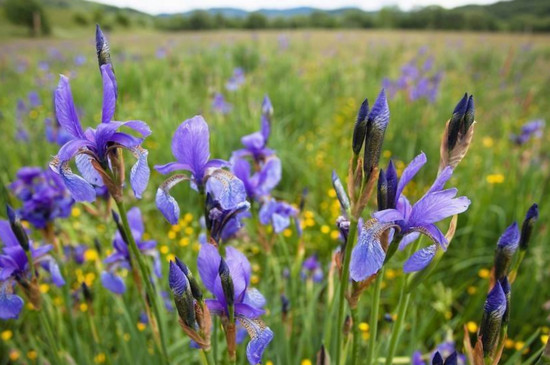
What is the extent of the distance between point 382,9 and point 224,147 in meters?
30.8

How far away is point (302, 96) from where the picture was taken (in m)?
4.72

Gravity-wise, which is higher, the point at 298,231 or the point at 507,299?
the point at 507,299

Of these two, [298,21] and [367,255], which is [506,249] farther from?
[298,21]

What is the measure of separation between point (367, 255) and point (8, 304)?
2.95 ft

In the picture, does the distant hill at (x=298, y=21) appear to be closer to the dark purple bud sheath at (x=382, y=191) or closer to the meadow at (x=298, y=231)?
the meadow at (x=298, y=231)

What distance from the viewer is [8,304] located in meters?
0.98

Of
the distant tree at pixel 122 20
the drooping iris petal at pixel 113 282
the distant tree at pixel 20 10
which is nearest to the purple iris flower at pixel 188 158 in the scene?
the drooping iris petal at pixel 113 282

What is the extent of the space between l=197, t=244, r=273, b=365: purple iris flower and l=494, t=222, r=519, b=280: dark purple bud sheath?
550 millimetres

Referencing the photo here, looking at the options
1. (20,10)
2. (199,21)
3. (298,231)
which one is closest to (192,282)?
(298,231)

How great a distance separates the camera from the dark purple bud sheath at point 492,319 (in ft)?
2.46

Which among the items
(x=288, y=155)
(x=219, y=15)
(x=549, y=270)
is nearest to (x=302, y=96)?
(x=288, y=155)

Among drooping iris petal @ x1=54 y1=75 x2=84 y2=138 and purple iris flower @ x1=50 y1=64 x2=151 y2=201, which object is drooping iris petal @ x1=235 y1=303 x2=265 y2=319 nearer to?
purple iris flower @ x1=50 y1=64 x2=151 y2=201

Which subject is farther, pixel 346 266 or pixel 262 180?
pixel 262 180

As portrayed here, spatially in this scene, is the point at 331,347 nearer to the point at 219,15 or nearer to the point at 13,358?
the point at 13,358
